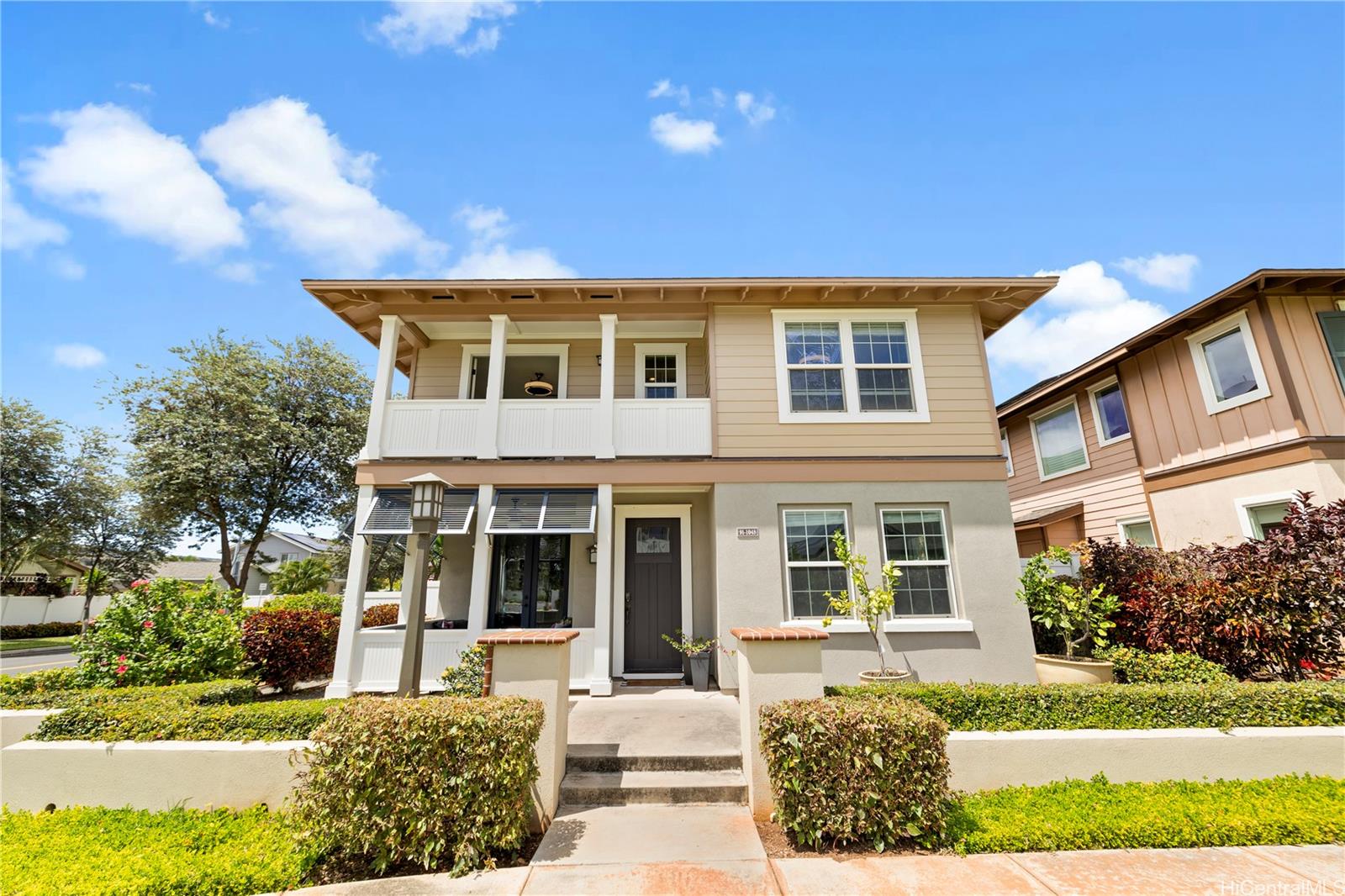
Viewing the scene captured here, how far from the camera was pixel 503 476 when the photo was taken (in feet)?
28.6

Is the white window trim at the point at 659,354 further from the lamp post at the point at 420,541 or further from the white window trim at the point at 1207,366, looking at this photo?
the white window trim at the point at 1207,366

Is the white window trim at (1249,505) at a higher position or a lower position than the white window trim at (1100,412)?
lower

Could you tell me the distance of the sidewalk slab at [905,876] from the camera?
11.0 feet

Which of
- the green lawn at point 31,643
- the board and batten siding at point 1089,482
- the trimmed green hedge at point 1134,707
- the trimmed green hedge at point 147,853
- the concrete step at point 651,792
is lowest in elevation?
the green lawn at point 31,643

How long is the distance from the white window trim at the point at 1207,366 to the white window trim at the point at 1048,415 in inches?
116

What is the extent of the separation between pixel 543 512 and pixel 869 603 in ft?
16.8

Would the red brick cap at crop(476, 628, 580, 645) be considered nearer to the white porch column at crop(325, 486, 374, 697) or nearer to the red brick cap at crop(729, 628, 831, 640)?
the red brick cap at crop(729, 628, 831, 640)

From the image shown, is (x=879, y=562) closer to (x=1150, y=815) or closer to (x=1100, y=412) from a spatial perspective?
(x=1150, y=815)

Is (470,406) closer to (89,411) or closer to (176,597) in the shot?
(176,597)

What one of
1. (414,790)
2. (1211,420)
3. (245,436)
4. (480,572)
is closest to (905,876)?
(414,790)

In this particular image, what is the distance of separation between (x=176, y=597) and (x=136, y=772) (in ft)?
9.85

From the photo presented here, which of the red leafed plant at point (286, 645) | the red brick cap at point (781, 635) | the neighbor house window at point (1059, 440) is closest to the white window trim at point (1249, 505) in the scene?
the neighbor house window at point (1059, 440)

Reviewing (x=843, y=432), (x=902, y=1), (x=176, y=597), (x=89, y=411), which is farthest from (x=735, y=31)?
(x=89, y=411)

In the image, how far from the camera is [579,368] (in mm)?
10453
